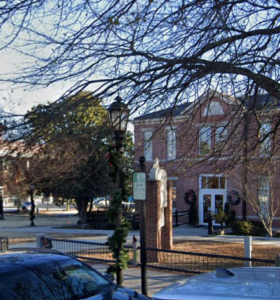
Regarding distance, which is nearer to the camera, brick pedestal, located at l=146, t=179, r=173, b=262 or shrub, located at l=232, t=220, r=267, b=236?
brick pedestal, located at l=146, t=179, r=173, b=262

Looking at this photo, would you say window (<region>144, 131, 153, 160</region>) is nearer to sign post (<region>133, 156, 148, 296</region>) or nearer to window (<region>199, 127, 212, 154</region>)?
sign post (<region>133, 156, 148, 296</region>)

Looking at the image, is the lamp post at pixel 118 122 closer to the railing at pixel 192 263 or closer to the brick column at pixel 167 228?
the railing at pixel 192 263

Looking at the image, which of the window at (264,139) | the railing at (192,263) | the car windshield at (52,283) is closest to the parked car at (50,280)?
the car windshield at (52,283)

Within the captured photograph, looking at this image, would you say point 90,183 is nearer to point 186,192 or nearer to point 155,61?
point 186,192

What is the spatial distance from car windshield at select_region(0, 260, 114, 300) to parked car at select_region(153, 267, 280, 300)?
6.88 ft

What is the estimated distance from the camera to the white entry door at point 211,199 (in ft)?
100.0

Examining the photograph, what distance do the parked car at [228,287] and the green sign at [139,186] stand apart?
16.2 feet

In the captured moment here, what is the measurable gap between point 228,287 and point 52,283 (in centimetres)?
268

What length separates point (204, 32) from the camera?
26.5 ft

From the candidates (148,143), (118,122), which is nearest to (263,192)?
(148,143)

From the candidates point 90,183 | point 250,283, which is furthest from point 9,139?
point 90,183

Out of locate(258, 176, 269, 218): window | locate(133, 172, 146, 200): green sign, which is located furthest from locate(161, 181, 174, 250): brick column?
locate(133, 172, 146, 200): green sign

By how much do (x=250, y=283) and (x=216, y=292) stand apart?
1.21 feet

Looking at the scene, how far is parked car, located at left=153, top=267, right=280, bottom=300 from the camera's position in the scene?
2912 mm
